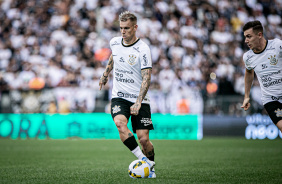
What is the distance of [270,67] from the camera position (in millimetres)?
7355

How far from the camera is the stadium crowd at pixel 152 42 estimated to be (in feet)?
63.9

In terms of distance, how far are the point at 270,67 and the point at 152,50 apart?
47.1 feet

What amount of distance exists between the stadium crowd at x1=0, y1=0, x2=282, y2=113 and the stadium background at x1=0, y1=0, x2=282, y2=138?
0.14ft

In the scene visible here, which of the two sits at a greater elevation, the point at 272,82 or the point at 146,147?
the point at 272,82

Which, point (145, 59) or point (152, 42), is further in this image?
point (152, 42)

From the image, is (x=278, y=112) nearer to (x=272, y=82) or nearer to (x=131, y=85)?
(x=272, y=82)

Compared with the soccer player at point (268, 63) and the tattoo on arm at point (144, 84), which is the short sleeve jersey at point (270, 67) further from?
the tattoo on arm at point (144, 84)

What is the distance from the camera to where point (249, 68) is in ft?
25.4

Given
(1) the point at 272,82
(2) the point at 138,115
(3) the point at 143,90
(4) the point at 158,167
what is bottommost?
(4) the point at 158,167

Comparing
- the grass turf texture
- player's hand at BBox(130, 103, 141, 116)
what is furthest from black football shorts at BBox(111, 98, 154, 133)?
the grass turf texture

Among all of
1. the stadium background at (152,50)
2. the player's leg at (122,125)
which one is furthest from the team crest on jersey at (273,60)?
the stadium background at (152,50)

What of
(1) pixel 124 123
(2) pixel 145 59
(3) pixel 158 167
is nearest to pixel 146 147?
(1) pixel 124 123

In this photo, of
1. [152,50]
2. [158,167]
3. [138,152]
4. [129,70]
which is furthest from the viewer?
[152,50]

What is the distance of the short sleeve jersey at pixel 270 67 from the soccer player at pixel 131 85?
1810 mm
